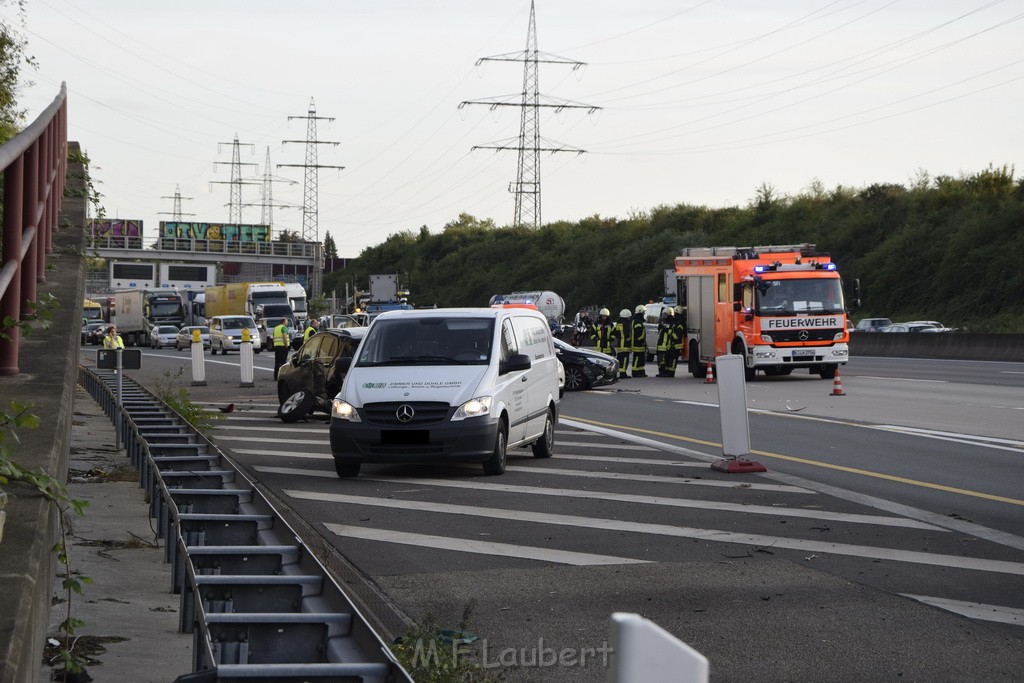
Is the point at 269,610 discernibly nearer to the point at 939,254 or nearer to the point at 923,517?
the point at 923,517

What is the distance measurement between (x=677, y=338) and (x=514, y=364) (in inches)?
819

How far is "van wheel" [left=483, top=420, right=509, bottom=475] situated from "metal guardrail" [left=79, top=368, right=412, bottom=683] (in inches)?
166

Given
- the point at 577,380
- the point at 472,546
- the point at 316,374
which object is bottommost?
the point at 472,546

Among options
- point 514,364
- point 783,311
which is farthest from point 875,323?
point 514,364

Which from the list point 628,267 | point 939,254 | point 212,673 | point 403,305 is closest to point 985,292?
point 939,254

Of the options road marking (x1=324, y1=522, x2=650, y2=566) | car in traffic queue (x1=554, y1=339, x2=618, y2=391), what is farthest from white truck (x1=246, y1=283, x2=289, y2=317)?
road marking (x1=324, y1=522, x2=650, y2=566)

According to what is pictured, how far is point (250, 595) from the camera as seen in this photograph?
580 cm

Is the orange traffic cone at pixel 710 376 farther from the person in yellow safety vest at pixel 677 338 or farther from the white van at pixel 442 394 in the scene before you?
→ the white van at pixel 442 394

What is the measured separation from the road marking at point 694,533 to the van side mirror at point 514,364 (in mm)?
2508

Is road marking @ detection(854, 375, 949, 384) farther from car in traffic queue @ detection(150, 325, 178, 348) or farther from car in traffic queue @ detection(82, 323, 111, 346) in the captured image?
car in traffic queue @ detection(82, 323, 111, 346)

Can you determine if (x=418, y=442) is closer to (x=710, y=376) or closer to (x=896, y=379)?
(x=710, y=376)

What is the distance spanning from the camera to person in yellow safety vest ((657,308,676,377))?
3466 centimetres

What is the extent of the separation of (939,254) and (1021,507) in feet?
175

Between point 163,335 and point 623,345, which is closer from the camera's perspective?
point 623,345
